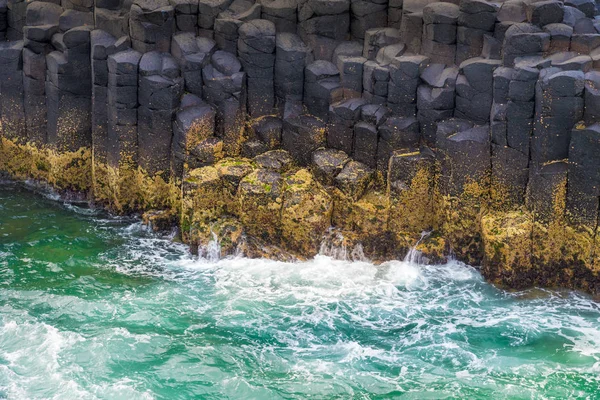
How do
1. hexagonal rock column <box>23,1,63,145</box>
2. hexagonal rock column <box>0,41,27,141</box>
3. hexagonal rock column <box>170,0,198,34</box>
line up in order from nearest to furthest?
hexagonal rock column <box>170,0,198,34</box> → hexagonal rock column <box>23,1,63,145</box> → hexagonal rock column <box>0,41,27,141</box>

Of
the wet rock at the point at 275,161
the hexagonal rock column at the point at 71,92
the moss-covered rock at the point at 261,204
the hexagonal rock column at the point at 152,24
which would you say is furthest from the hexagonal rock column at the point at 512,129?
the hexagonal rock column at the point at 71,92

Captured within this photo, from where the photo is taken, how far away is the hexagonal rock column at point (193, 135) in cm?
2920

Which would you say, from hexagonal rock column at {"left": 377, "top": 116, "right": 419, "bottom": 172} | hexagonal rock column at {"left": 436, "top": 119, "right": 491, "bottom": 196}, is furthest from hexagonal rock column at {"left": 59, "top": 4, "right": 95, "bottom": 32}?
hexagonal rock column at {"left": 436, "top": 119, "right": 491, "bottom": 196}

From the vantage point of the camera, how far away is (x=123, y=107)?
98.1 feet

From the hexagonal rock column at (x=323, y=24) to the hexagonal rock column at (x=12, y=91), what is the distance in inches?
374

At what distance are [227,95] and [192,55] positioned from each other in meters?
1.58

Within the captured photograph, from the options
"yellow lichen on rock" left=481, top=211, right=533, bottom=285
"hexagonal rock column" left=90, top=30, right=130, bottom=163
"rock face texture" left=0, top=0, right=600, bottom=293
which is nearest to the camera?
"rock face texture" left=0, top=0, right=600, bottom=293

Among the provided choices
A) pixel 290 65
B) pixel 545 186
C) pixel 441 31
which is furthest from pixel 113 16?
pixel 545 186

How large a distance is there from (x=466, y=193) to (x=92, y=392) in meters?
11.1

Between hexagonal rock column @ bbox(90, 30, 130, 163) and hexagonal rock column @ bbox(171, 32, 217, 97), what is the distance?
163 cm

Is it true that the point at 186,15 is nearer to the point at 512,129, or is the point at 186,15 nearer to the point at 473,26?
the point at 473,26

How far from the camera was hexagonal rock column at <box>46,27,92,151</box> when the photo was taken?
3122 cm

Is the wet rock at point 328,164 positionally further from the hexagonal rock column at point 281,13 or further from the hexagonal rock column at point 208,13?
the hexagonal rock column at point 208,13

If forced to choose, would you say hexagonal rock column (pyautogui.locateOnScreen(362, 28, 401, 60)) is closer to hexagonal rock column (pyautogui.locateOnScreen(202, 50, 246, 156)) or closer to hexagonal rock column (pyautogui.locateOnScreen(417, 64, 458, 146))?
hexagonal rock column (pyautogui.locateOnScreen(417, 64, 458, 146))
